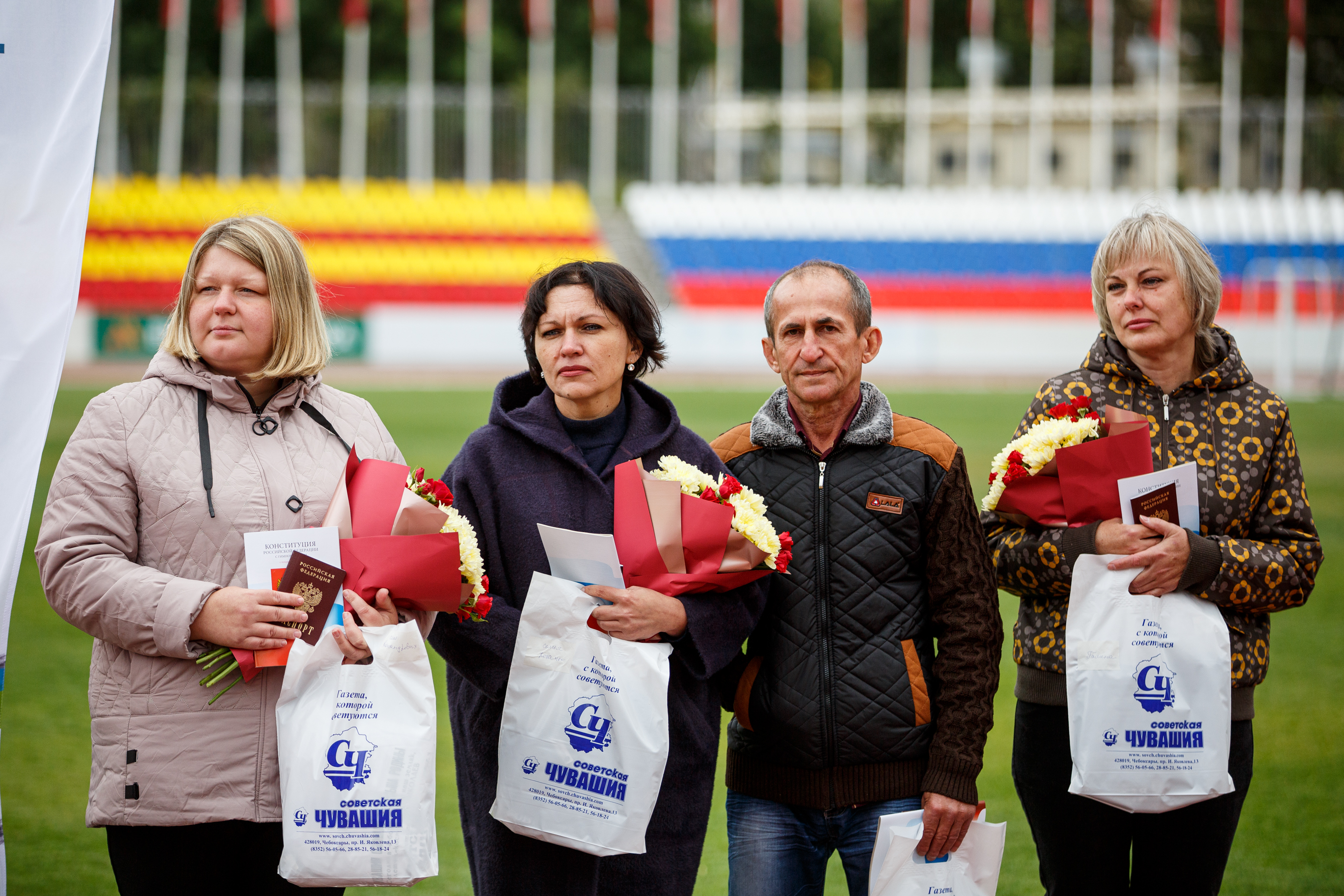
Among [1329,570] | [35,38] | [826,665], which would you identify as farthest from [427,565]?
[1329,570]

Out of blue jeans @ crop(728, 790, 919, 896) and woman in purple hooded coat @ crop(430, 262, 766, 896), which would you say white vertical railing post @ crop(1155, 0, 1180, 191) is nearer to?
woman in purple hooded coat @ crop(430, 262, 766, 896)

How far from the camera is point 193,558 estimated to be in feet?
8.56

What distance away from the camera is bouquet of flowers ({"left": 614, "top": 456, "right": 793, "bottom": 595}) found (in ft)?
8.64

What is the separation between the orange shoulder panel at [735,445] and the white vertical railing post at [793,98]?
1473 inches

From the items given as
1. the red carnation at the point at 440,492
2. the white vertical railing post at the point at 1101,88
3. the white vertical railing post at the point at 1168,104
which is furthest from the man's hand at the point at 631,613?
the white vertical railing post at the point at 1101,88

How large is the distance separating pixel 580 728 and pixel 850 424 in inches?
40.3

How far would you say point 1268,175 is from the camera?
39531mm

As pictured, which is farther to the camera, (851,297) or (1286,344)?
(1286,344)

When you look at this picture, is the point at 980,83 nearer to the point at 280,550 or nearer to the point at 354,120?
the point at 354,120

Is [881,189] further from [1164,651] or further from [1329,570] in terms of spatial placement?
[1164,651]

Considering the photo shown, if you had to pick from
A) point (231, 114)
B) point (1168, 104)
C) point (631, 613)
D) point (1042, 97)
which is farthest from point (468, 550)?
point (1168, 104)

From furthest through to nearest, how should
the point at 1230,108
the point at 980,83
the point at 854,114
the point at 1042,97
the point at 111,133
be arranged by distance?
1. the point at 1042,97
2. the point at 854,114
3. the point at 980,83
4. the point at 111,133
5. the point at 1230,108

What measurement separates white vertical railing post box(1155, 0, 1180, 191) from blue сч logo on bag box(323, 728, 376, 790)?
38.4m

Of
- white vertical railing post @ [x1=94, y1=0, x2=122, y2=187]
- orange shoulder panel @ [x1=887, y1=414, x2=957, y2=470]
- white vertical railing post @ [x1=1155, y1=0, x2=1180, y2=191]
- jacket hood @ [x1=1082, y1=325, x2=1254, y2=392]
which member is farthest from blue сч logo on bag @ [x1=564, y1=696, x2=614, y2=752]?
white vertical railing post @ [x1=94, y1=0, x2=122, y2=187]
